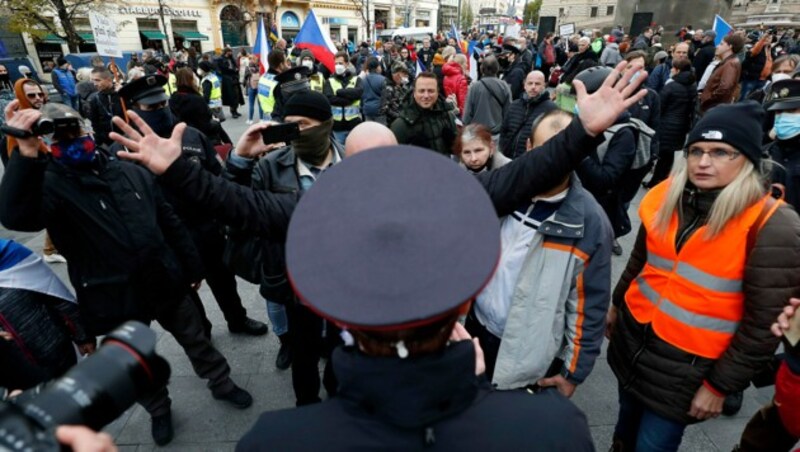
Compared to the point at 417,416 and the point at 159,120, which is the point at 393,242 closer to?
the point at 417,416

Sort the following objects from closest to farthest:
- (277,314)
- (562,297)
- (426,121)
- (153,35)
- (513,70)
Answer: (562,297), (277,314), (426,121), (513,70), (153,35)

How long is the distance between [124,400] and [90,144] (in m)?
1.89

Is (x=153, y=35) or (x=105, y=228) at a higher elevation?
(x=153, y=35)

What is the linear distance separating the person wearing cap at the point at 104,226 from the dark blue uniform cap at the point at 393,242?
6.29 ft

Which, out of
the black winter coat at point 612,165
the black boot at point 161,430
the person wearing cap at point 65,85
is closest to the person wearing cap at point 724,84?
the black winter coat at point 612,165

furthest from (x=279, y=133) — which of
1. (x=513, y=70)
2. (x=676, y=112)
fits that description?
(x=513, y=70)

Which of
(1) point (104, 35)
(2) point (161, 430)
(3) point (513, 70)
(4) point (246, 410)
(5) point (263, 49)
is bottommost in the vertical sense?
(4) point (246, 410)

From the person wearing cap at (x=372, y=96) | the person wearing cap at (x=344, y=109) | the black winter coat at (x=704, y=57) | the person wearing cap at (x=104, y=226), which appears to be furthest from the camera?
the black winter coat at (x=704, y=57)

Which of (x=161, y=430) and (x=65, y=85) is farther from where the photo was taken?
(x=65, y=85)

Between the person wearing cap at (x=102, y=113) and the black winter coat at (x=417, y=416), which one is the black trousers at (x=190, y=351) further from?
the person wearing cap at (x=102, y=113)

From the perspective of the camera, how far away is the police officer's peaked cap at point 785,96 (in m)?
2.77

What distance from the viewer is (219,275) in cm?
355

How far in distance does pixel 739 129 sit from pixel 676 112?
5290mm

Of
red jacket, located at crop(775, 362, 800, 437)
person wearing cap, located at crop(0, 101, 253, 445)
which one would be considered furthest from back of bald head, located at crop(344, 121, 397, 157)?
red jacket, located at crop(775, 362, 800, 437)
